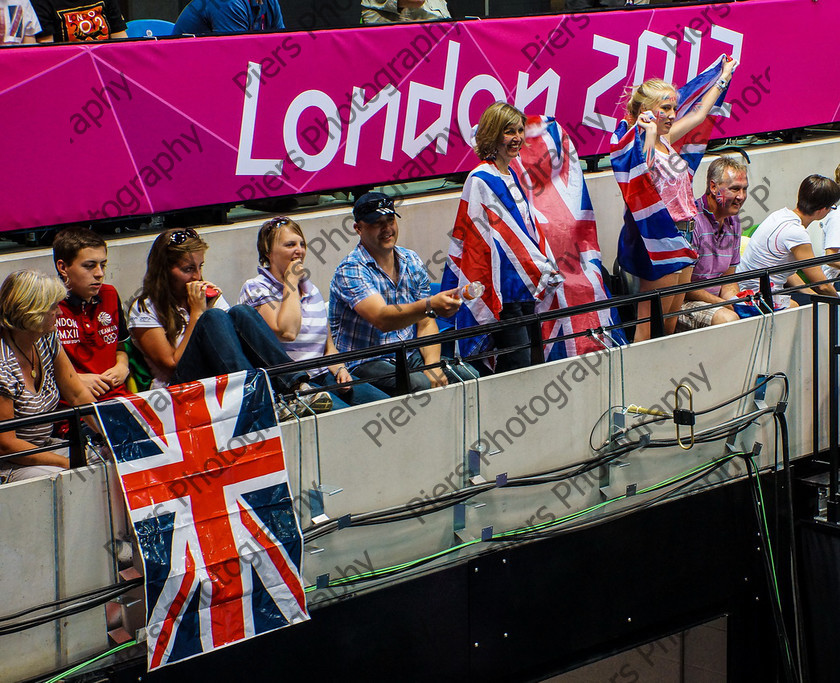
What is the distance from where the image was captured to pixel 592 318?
5.66 meters

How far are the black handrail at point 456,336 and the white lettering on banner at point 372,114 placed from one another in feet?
6.10

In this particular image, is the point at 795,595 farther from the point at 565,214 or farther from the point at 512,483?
the point at 565,214

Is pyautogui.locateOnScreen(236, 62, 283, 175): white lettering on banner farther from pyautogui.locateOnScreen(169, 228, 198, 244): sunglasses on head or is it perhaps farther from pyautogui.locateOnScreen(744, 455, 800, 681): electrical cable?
pyautogui.locateOnScreen(744, 455, 800, 681): electrical cable

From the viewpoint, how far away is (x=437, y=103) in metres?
6.73

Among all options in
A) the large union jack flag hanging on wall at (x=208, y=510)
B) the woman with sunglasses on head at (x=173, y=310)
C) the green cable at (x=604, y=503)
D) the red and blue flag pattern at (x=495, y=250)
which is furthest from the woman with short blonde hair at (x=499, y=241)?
the large union jack flag hanging on wall at (x=208, y=510)

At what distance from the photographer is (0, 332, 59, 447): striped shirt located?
13.3ft

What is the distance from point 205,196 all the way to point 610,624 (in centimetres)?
314

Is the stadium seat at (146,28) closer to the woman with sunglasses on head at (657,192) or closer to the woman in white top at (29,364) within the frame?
the woman with sunglasses on head at (657,192)

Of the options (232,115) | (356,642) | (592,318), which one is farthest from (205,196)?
(356,642)

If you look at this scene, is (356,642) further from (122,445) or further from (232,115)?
(232,115)

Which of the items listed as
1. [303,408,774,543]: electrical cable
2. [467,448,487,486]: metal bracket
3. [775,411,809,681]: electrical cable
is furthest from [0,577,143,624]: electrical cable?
[775,411,809,681]: electrical cable

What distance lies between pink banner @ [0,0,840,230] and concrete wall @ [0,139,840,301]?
194mm

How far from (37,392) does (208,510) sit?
0.81 metres

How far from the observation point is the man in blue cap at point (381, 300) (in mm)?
4859
